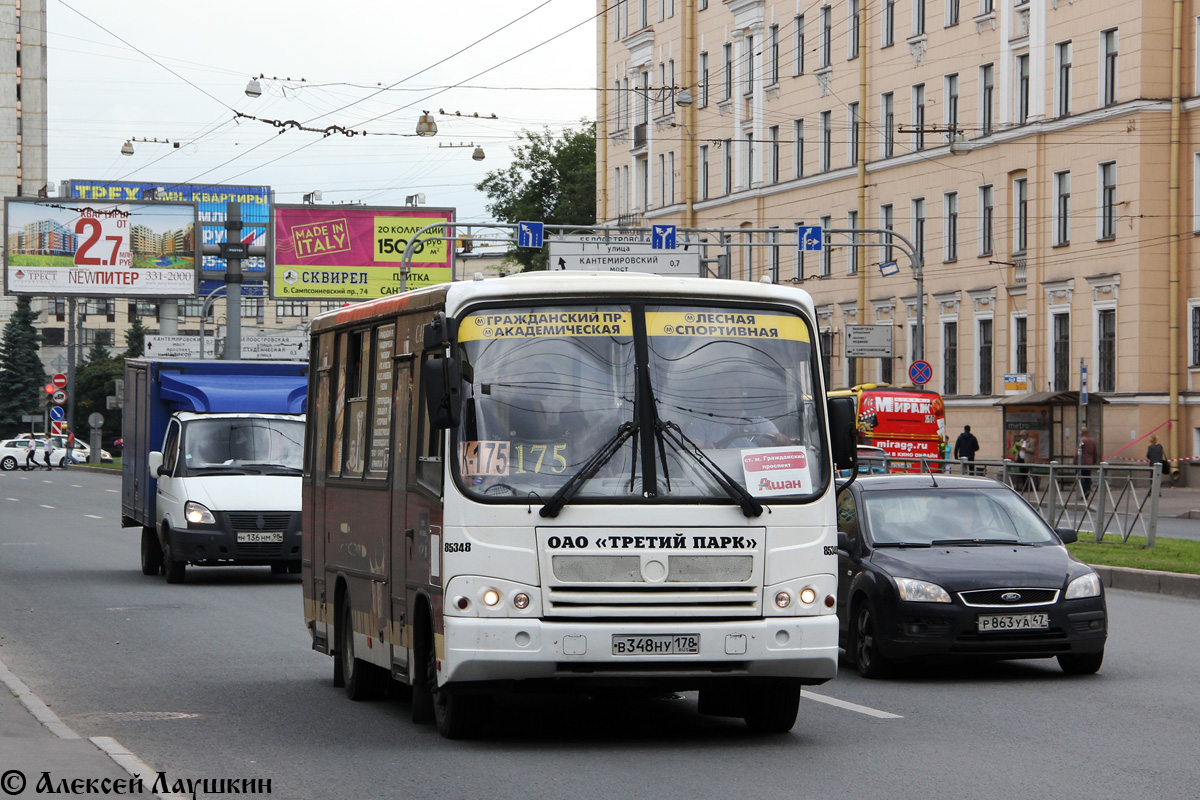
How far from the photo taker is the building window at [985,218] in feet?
181

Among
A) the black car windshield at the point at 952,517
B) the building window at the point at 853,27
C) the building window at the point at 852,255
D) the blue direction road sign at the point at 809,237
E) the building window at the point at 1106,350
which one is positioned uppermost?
the building window at the point at 853,27

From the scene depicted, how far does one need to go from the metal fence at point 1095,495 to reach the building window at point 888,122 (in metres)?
36.0

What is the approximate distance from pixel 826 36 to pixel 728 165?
8972 millimetres

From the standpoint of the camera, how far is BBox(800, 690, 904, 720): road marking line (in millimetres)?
11164

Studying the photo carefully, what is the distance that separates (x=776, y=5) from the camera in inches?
2618

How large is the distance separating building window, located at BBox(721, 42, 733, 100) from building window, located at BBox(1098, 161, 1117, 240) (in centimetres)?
2297

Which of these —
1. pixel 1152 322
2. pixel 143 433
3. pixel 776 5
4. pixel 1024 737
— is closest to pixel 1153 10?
pixel 1152 322

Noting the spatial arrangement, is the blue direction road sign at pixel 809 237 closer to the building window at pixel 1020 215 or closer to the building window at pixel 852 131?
the building window at pixel 1020 215

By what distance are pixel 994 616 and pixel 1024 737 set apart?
2.62 meters

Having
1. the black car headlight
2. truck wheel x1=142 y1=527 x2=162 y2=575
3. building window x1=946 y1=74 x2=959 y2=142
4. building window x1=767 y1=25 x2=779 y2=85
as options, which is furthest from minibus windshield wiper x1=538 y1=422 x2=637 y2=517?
building window x1=767 y1=25 x2=779 y2=85

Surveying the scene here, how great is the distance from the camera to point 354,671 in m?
12.1

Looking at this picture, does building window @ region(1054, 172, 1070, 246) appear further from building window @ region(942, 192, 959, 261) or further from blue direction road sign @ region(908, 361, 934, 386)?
blue direction road sign @ region(908, 361, 934, 386)

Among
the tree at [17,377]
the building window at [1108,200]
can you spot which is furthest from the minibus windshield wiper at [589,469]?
the tree at [17,377]

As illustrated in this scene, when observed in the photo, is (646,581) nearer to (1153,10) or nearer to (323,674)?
(323,674)
